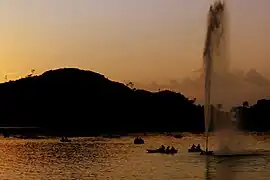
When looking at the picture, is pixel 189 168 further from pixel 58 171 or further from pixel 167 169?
pixel 58 171

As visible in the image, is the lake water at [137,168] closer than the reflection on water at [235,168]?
No

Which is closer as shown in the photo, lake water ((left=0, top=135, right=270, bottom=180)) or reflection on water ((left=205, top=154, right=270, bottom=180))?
reflection on water ((left=205, top=154, right=270, bottom=180))

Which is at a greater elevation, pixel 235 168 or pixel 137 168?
pixel 235 168

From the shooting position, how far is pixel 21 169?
76.6m

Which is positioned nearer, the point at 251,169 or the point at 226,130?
the point at 251,169

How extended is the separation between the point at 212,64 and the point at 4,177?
1123 inches

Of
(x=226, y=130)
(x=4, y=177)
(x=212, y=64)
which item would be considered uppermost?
(x=212, y=64)

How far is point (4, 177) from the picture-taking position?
65.3 m

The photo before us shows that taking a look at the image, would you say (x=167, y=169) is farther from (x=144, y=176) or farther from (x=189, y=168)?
(x=144, y=176)

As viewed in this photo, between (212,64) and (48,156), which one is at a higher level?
(212,64)

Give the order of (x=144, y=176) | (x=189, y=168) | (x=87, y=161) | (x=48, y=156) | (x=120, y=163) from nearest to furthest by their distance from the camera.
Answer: (x=144, y=176)
(x=189, y=168)
(x=120, y=163)
(x=87, y=161)
(x=48, y=156)

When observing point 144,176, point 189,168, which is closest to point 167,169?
point 189,168

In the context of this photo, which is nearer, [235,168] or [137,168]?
[235,168]

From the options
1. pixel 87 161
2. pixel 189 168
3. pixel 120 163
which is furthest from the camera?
pixel 87 161
